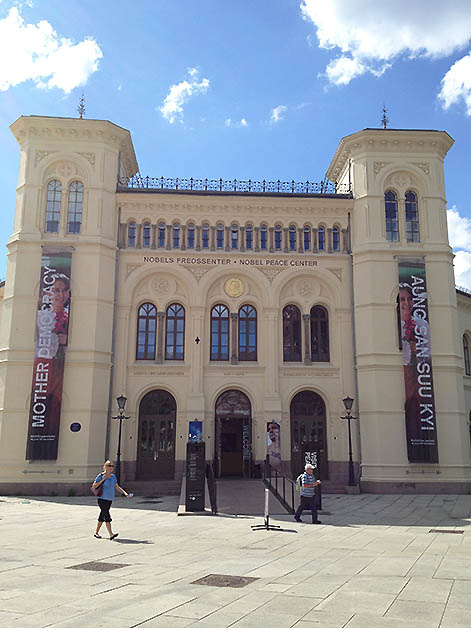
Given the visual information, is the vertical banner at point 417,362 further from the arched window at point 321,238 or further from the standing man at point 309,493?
the standing man at point 309,493

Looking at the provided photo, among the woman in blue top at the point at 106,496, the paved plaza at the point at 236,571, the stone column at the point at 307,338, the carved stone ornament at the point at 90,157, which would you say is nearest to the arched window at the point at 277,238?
the stone column at the point at 307,338

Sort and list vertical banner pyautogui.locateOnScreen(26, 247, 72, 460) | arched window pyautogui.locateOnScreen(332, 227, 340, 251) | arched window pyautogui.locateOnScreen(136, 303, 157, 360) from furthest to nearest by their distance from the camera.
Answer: arched window pyautogui.locateOnScreen(332, 227, 340, 251), arched window pyautogui.locateOnScreen(136, 303, 157, 360), vertical banner pyautogui.locateOnScreen(26, 247, 72, 460)

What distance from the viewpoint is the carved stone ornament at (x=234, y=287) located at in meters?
28.3

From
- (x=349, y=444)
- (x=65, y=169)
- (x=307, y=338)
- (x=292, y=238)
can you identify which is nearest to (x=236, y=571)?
(x=349, y=444)

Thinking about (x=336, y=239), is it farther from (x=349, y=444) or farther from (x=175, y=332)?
(x=349, y=444)

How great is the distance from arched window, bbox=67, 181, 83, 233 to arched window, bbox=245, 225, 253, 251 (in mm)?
8151

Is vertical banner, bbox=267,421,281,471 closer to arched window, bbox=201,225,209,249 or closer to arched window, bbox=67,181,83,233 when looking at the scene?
arched window, bbox=201,225,209,249

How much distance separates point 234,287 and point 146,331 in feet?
15.9

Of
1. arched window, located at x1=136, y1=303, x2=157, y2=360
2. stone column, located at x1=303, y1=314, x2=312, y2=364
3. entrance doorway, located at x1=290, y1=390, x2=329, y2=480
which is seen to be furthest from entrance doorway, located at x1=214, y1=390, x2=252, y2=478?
arched window, located at x1=136, y1=303, x2=157, y2=360

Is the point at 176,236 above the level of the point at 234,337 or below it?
above

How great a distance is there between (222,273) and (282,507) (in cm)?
1243

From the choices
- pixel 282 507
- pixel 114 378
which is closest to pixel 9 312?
pixel 114 378

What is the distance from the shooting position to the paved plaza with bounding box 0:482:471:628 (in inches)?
266

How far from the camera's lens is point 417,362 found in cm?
2617
